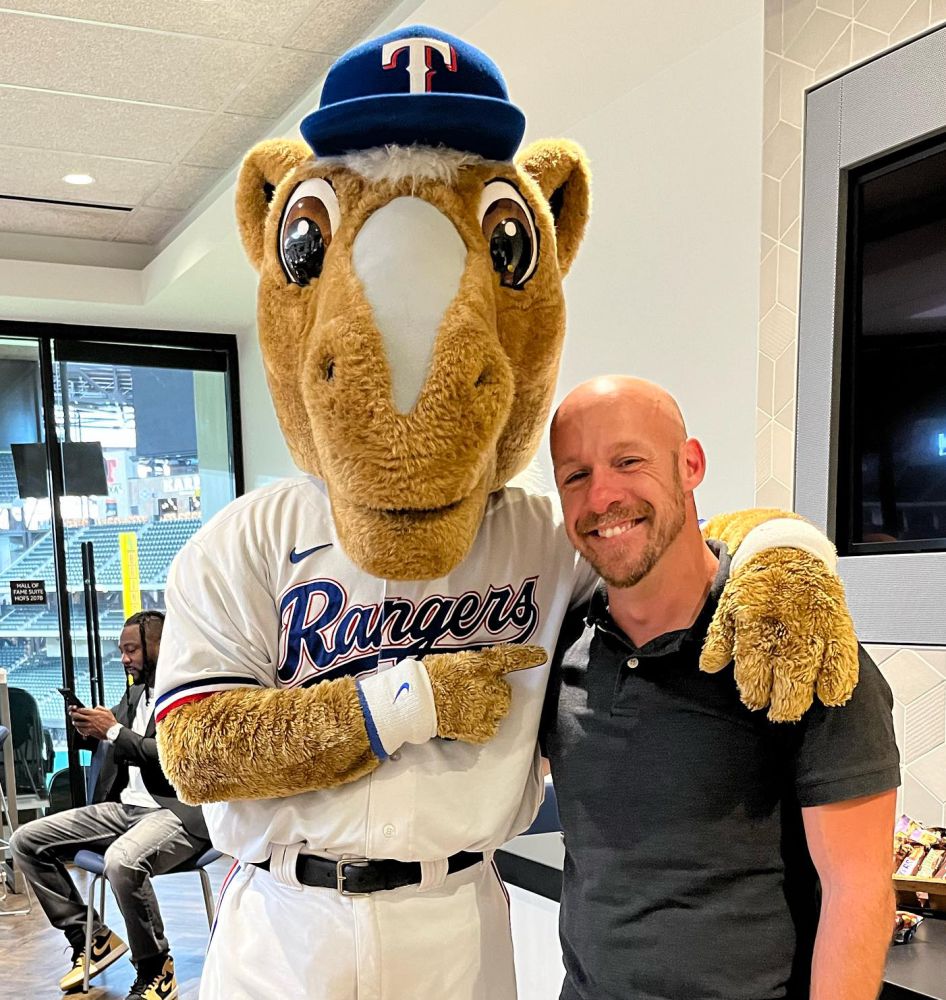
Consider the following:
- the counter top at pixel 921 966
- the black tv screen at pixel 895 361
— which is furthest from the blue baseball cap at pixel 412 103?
the counter top at pixel 921 966

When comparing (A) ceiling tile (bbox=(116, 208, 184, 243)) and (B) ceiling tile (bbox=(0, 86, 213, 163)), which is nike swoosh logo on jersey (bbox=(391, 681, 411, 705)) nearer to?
(B) ceiling tile (bbox=(0, 86, 213, 163))

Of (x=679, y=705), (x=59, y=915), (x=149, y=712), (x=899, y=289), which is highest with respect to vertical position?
(x=899, y=289)

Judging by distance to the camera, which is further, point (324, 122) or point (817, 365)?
point (817, 365)

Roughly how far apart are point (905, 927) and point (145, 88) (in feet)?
11.8

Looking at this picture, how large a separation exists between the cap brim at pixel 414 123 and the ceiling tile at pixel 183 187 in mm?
3812

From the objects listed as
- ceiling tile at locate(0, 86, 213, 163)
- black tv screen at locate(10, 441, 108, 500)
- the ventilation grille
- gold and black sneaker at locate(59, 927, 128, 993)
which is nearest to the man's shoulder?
gold and black sneaker at locate(59, 927, 128, 993)

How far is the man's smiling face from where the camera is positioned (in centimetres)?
123

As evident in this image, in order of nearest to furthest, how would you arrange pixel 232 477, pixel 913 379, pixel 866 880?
pixel 866 880 → pixel 913 379 → pixel 232 477

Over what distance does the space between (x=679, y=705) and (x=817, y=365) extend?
3.47ft

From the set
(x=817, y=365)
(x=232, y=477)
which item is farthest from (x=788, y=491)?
(x=232, y=477)

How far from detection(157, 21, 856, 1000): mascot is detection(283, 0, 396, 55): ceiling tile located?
2.24m

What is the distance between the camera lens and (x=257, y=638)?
1.28m

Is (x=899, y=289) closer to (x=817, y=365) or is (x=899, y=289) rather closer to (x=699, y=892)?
(x=817, y=365)

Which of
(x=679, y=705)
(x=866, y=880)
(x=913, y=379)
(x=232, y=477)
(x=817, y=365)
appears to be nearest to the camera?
(x=866, y=880)
